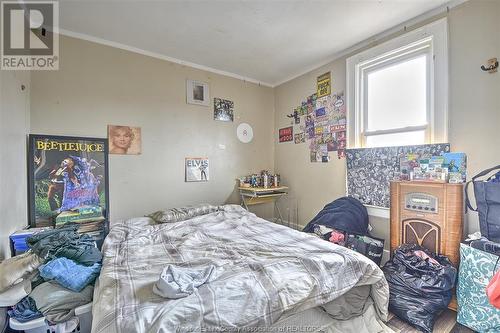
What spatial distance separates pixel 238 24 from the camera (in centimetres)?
227

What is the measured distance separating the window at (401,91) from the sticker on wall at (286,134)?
1.01 meters

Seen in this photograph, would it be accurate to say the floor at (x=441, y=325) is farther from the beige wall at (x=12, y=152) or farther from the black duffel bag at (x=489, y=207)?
the beige wall at (x=12, y=152)

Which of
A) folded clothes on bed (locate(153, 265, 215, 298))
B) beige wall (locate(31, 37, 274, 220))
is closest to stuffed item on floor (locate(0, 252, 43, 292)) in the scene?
folded clothes on bed (locate(153, 265, 215, 298))

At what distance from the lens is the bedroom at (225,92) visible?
1.91 metres

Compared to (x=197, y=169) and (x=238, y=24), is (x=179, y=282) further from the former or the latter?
(x=238, y=24)

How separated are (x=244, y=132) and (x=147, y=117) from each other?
1433 millimetres

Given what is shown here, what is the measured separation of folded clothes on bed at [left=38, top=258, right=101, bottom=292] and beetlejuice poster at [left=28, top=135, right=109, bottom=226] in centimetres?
121

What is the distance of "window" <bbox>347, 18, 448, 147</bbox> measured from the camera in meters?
2.08

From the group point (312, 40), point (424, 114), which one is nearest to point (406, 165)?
point (424, 114)

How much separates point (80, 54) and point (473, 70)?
3726 mm

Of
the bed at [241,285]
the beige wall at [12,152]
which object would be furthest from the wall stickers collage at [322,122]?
the beige wall at [12,152]

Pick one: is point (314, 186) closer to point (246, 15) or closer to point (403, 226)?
point (403, 226)

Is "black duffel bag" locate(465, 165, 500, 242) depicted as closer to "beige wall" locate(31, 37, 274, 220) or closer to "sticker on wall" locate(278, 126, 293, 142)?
"sticker on wall" locate(278, 126, 293, 142)

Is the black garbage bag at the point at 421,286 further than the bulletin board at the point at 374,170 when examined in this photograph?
No
